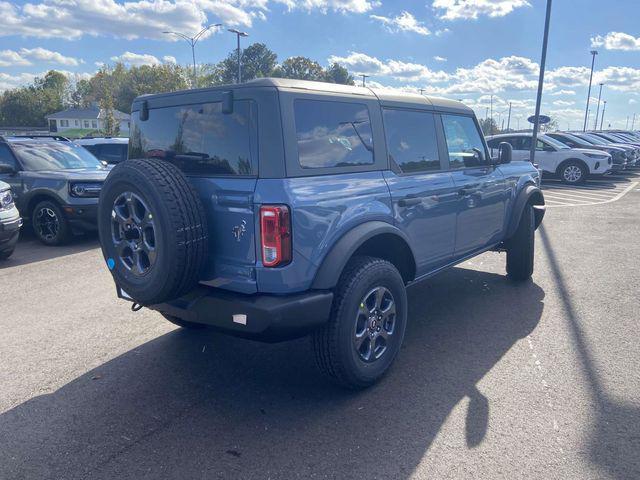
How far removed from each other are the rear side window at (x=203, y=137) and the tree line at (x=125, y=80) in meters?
65.5

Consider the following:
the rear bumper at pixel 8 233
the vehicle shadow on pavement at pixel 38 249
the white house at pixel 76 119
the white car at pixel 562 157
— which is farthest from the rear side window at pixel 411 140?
the white house at pixel 76 119

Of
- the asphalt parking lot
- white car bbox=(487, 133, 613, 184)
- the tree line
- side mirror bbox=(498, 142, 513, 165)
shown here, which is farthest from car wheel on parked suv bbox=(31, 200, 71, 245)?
the tree line

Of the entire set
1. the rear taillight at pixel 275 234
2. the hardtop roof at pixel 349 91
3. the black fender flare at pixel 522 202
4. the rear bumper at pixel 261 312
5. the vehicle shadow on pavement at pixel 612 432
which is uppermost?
the hardtop roof at pixel 349 91

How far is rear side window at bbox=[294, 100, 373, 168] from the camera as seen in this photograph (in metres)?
3.21

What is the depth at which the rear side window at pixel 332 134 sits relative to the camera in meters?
3.21

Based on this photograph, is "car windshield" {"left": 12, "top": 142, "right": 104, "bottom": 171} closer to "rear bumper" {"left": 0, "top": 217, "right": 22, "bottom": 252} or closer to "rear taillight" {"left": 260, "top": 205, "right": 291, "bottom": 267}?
"rear bumper" {"left": 0, "top": 217, "right": 22, "bottom": 252}

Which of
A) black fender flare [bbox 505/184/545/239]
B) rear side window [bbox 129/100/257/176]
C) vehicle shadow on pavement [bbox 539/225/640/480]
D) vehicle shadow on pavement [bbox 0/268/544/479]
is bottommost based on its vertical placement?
vehicle shadow on pavement [bbox 0/268/544/479]

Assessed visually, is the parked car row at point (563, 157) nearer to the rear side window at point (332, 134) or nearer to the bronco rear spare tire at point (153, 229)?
the rear side window at point (332, 134)

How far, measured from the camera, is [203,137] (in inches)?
132

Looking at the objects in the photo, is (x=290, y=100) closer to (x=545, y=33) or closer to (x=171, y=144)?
(x=171, y=144)

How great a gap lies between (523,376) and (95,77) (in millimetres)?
109088

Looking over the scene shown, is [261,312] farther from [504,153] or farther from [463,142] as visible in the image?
[504,153]

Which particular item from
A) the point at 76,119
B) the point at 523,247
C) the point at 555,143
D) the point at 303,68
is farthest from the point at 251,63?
the point at 523,247

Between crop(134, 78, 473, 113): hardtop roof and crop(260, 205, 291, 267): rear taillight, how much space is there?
76 cm
